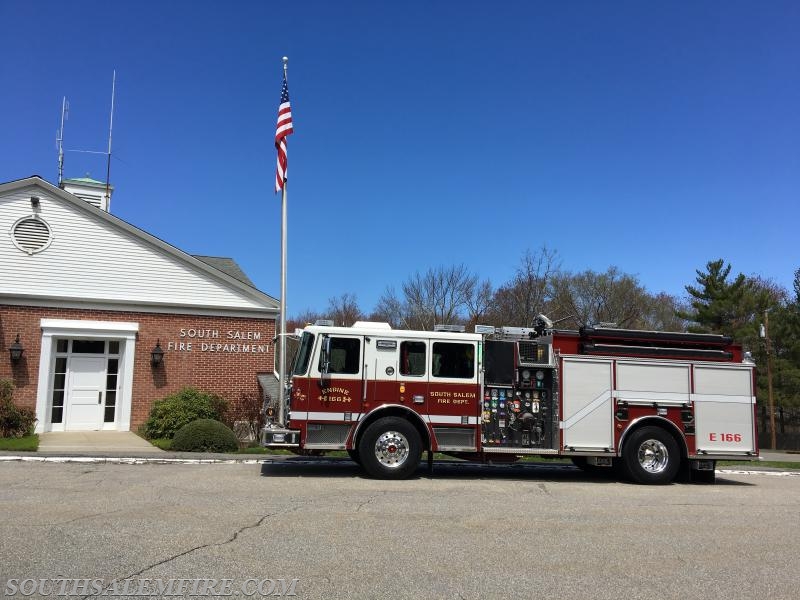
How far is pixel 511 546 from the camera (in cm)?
632

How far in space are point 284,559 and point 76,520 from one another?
2712 millimetres

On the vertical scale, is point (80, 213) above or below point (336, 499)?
above

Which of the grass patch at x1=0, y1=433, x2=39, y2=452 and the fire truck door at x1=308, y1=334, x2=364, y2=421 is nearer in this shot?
the fire truck door at x1=308, y1=334, x2=364, y2=421

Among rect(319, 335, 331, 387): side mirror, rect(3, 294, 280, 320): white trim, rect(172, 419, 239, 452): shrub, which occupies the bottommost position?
rect(172, 419, 239, 452): shrub

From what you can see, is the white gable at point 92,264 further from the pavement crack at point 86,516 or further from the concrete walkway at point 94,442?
the pavement crack at point 86,516

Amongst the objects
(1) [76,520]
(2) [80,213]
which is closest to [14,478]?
(1) [76,520]

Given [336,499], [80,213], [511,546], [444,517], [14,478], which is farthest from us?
[80,213]

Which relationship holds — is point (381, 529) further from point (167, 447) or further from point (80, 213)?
point (80, 213)

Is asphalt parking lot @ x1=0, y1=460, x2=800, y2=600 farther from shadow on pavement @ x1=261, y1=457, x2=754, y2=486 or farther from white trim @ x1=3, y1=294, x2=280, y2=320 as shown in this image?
white trim @ x1=3, y1=294, x2=280, y2=320

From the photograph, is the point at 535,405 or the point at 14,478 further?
the point at 535,405

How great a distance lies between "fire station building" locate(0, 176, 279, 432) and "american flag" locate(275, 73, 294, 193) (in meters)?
4.20

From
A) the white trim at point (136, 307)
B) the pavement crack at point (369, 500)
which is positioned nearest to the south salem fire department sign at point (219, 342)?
the white trim at point (136, 307)
